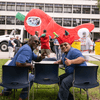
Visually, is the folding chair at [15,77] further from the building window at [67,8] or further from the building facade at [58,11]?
the building window at [67,8]

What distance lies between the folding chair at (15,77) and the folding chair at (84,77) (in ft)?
3.33

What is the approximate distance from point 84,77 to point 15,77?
141 centimetres

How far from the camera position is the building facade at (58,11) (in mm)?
36375

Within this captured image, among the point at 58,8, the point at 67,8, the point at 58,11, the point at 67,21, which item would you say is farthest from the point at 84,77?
the point at 67,8

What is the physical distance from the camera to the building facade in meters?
36.4

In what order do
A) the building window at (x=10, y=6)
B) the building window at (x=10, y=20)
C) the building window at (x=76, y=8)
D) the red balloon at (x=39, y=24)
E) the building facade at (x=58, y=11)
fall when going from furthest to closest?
1. the building window at (x=76, y=8)
2. the building window at (x=10, y=6)
3. the building facade at (x=58, y=11)
4. the building window at (x=10, y=20)
5. the red balloon at (x=39, y=24)

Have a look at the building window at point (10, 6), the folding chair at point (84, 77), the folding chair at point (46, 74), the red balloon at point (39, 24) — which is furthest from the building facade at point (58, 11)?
the folding chair at point (84, 77)

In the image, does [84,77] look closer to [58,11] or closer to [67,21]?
[67,21]

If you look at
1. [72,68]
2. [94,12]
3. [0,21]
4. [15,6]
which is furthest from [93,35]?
[72,68]

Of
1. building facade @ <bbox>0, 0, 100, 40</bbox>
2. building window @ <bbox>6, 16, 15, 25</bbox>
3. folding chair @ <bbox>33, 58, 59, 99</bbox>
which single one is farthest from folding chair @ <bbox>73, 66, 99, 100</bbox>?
building window @ <bbox>6, 16, 15, 25</bbox>

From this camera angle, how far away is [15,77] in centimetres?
317

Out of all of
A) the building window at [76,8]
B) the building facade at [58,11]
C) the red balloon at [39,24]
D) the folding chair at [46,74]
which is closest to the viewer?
the folding chair at [46,74]

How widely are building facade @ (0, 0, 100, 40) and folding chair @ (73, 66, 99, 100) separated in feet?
113

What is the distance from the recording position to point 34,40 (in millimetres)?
3502
